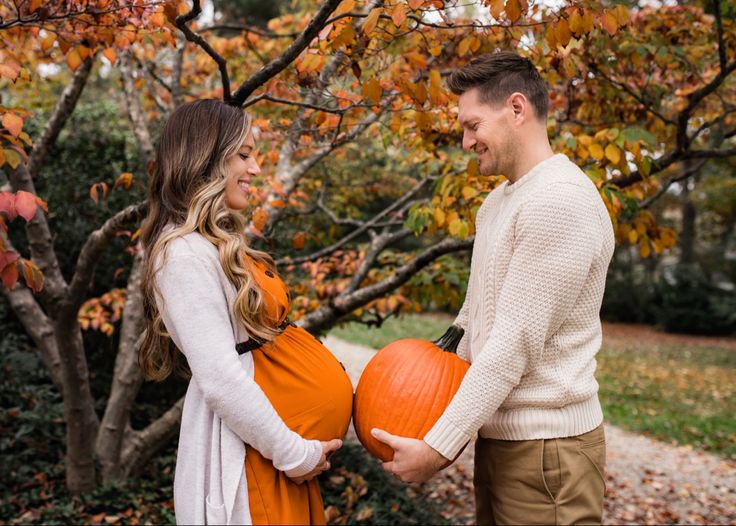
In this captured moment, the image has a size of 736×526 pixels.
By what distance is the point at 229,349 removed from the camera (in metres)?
1.75

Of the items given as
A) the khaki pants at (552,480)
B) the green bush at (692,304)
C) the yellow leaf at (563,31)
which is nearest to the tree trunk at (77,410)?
the khaki pants at (552,480)

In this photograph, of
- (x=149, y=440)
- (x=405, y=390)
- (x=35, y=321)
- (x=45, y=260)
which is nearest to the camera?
(x=405, y=390)

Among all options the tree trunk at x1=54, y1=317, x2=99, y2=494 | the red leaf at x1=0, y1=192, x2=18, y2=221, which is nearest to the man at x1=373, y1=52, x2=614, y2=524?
the red leaf at x1=0, y1=192, x2=18, y2=221

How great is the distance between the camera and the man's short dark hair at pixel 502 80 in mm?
2031

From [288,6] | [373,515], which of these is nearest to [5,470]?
[373,515]

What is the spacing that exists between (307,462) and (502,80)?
1407 millimetres

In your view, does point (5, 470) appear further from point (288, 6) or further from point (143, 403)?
point (288, 6)

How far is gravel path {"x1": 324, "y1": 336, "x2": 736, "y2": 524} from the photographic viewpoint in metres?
5.29

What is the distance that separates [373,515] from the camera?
437 centimetres

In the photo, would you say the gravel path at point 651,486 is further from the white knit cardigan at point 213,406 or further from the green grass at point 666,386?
the white knit cardigan at point 213,406

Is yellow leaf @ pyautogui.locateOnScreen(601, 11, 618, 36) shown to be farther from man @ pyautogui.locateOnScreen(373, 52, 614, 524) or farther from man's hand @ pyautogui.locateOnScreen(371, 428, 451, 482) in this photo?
man's hand @ pyautogui.locateOnScreen(371, 428, 451, 482)

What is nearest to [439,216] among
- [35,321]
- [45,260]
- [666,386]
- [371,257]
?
[371,257]

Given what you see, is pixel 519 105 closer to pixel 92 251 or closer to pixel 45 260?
pixel 92 251

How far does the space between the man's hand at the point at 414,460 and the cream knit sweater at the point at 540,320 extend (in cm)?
3
